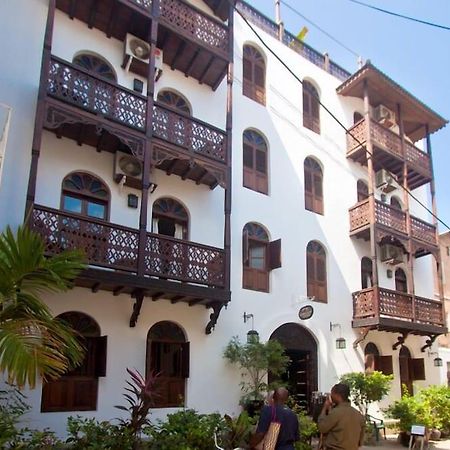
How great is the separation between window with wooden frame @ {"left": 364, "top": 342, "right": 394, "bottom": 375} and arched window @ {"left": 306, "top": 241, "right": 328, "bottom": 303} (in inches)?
102

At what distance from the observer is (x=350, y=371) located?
16.2m

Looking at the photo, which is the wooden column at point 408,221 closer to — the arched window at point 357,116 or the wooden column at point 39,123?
the arched window at point 357,116

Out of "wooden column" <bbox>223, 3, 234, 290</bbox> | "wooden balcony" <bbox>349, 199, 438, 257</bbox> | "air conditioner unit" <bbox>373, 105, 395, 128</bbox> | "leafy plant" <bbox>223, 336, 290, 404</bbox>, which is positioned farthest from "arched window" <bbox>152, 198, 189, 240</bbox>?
"air conditioner unit" <bbox>373, 105, 395, 128</bbox>

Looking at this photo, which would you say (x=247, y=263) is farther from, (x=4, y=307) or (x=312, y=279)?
(x=4, y=307)

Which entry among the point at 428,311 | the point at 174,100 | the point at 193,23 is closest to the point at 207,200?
the point at 174,100

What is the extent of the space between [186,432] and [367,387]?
23.6 ft

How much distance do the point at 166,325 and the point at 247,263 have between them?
3.17m

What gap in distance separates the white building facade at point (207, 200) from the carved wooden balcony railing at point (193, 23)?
0.20 ft

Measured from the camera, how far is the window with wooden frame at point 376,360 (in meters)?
17.0

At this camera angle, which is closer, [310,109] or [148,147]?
[148,147]

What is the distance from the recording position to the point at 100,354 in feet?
37.1

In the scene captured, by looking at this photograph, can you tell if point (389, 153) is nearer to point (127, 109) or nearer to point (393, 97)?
point (393, 97)

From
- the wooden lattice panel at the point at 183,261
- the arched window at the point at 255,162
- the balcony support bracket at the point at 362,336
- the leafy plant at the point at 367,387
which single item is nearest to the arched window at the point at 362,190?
the arched window at the point at 255,162

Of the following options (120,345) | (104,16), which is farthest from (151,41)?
(120,345)
